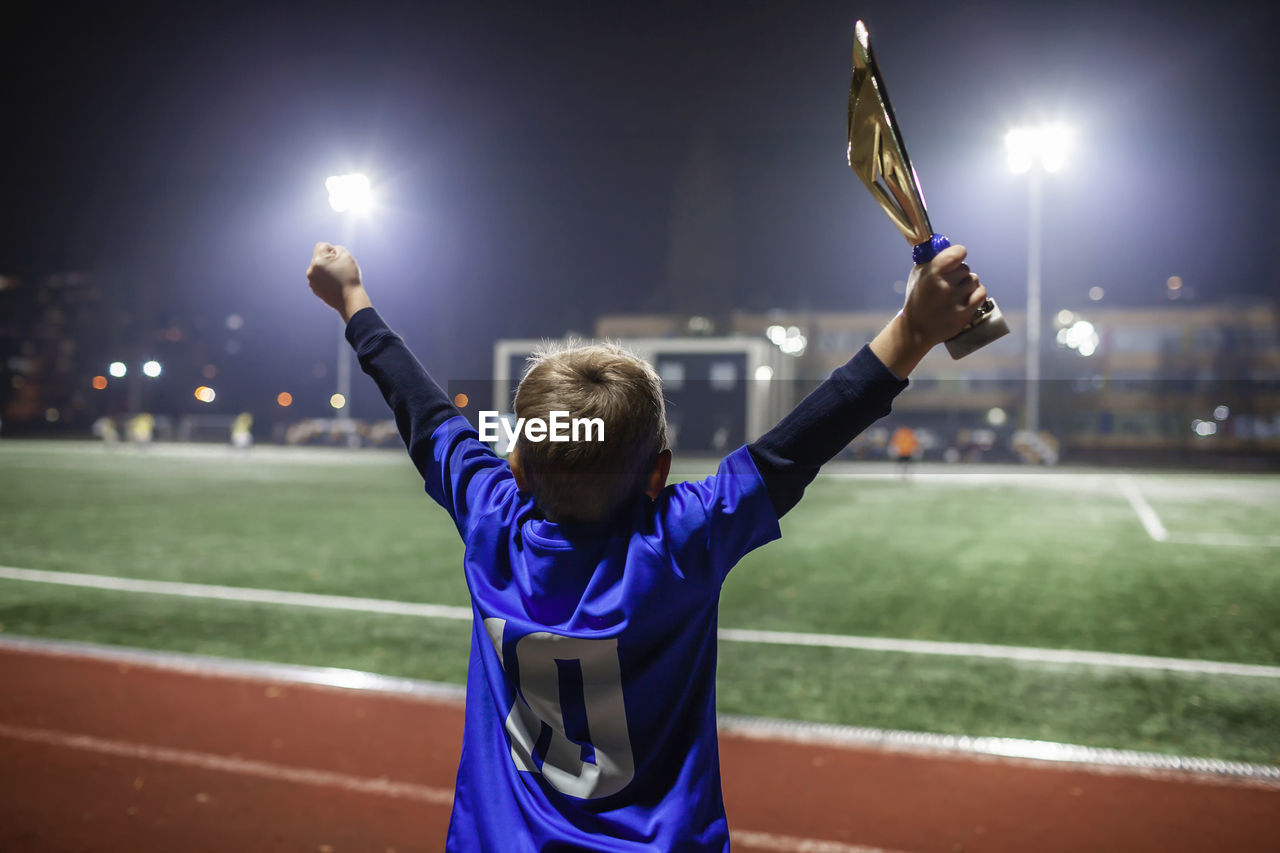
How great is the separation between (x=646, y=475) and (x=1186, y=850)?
3749 mm

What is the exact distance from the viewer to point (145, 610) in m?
8.07

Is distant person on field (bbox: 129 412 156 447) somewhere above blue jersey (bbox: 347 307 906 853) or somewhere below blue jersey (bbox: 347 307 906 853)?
below

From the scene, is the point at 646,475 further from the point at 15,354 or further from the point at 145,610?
the point at 15,354

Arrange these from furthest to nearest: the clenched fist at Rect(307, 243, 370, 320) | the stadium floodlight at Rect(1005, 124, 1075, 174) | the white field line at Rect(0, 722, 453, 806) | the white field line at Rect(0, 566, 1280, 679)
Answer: the stadium floodlight at Rect(1005, 124, 1075, 174), the white field line at Rect(0, 566, 1280, 679), the white field line at Rect(0, 722, 453, 806), the clenched fist at Rect(307, 243, 370, 320)

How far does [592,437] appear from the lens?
1.38 metres

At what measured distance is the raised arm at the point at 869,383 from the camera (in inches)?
46.1

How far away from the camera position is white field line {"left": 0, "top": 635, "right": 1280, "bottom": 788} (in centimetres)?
449

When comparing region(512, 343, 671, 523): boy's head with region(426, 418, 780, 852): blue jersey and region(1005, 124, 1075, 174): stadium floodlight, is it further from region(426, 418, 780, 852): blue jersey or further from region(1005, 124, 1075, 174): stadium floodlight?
region(1005, 124, 1075, 174): stadium floodlight

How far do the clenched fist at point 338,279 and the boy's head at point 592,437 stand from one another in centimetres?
63

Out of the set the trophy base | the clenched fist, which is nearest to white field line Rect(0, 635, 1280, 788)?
the clenched fist

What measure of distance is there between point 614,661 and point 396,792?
3.37m

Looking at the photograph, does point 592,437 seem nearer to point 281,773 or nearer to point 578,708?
point 578,708

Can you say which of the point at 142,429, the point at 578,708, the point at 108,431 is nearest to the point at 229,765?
the point at 578,708

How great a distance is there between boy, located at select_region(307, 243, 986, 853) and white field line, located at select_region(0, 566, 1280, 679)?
5.86 metres
